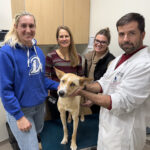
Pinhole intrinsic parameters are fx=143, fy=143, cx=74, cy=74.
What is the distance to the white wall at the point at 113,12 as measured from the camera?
1837 mm

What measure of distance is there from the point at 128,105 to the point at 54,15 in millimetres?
1669

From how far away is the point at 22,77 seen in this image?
103cm

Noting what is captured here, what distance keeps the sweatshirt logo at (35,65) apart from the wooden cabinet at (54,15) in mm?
897

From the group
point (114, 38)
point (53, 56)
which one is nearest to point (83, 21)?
point (114, 38)

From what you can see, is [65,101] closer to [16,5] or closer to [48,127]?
[48,127]

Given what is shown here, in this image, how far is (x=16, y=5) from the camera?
6.17ft

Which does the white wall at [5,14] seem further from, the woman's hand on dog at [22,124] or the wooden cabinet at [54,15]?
the woman's hand on dog at [22,124]

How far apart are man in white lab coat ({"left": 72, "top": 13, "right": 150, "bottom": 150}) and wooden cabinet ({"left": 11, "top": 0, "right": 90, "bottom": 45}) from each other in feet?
4.06

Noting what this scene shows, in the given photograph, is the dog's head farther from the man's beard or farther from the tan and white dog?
the man's beard

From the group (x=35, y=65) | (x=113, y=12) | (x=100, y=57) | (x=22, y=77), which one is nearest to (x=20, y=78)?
(x=22, y=77)

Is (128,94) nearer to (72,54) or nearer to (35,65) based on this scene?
(35,65)

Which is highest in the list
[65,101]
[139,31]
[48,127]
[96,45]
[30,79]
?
[139,31]

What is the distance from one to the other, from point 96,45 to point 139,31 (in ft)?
2.55

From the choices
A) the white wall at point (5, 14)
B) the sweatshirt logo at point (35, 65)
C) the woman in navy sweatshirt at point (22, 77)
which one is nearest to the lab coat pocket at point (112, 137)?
the woman in navy sweatshirt at point (22, 77)
